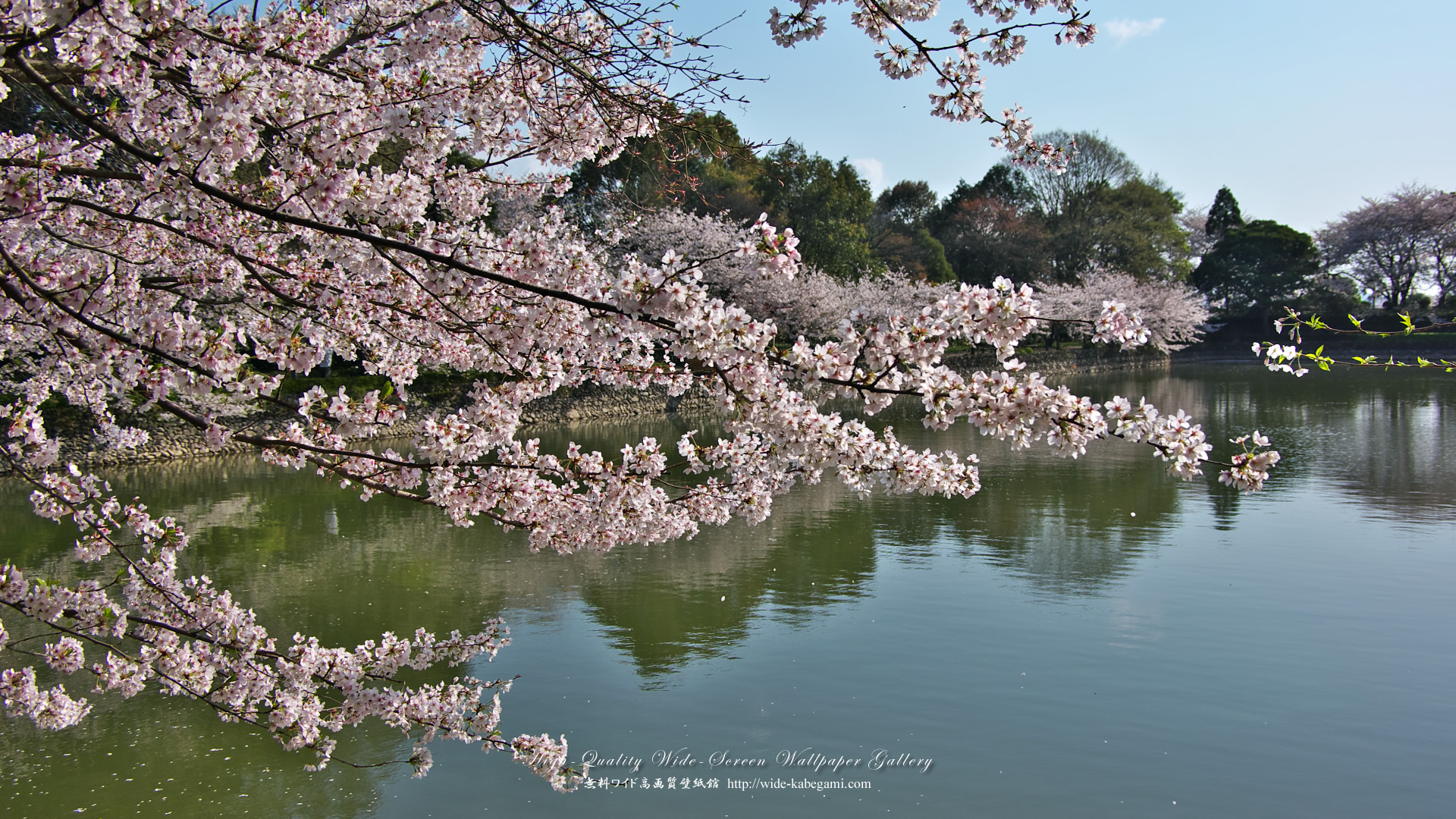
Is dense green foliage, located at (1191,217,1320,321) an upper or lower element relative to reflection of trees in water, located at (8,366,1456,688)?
upper

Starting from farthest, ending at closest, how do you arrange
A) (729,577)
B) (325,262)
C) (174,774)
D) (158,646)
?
(729,577) < (174,774) < (325,262) < (158,646)

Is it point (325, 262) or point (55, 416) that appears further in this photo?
point (55, 416)

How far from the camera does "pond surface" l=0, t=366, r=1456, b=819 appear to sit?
4.03 meters

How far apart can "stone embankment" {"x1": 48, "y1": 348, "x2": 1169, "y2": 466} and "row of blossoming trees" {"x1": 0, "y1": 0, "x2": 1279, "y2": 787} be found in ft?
2.08

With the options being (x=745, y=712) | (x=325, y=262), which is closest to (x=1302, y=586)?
(x=745, y=712)

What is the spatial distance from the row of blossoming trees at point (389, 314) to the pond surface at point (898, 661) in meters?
0.98

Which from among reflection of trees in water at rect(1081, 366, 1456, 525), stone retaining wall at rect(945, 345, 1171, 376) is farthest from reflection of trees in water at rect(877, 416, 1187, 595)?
stone retaining wall at rect(945, 345, 1171, 376)

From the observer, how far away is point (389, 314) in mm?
3459

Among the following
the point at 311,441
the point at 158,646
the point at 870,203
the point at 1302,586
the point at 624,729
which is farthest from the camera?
the point at 870,203

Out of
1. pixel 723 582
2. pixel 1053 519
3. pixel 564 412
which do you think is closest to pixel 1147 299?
pixel 564 412

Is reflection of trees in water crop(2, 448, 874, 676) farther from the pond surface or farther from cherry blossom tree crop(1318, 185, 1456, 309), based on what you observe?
cherry blossom tree crop(1318, 185, 1456, 309)

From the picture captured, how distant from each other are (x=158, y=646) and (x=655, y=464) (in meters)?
1.70

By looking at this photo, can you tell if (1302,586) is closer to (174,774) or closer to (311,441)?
(311,441)

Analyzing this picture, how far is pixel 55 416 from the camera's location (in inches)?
492
